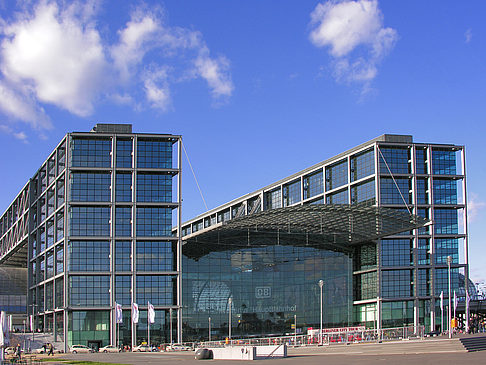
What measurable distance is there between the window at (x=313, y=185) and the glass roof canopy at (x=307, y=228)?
1773cm

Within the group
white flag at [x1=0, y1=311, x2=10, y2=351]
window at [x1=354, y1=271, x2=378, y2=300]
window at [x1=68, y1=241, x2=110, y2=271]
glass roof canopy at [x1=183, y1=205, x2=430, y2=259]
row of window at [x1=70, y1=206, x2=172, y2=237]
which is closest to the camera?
white flag at [x1=0, y1=311, x2=10, y2=351]

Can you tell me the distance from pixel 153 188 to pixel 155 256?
9.98m

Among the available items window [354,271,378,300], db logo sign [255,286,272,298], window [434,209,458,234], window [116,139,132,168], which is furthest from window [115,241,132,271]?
window [434,209,458,234]

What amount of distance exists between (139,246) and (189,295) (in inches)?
422

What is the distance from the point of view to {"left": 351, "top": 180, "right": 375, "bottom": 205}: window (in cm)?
11031

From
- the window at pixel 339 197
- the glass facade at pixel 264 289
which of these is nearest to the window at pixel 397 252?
the glass facade at pixel 264 289

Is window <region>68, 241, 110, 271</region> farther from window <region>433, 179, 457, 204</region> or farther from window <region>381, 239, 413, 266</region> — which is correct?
window <region>433, 179, 457, 204</region>

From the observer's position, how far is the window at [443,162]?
110875mm

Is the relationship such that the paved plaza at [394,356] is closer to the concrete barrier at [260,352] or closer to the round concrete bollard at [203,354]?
the concrete barrier at [260,352]

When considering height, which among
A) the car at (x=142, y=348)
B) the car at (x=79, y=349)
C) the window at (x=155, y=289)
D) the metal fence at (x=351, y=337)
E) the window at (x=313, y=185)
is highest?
the window at (x=313, y=185)

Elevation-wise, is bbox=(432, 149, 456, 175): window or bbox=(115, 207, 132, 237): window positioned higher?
bbox=(432, 149, 456, 175): window

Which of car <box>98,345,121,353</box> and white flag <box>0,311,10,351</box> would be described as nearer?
white flag <box>0,311,10,351</box>

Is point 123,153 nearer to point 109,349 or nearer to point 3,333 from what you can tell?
point 109,349

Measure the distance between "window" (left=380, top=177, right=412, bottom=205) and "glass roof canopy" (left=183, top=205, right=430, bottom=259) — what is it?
7.95m
